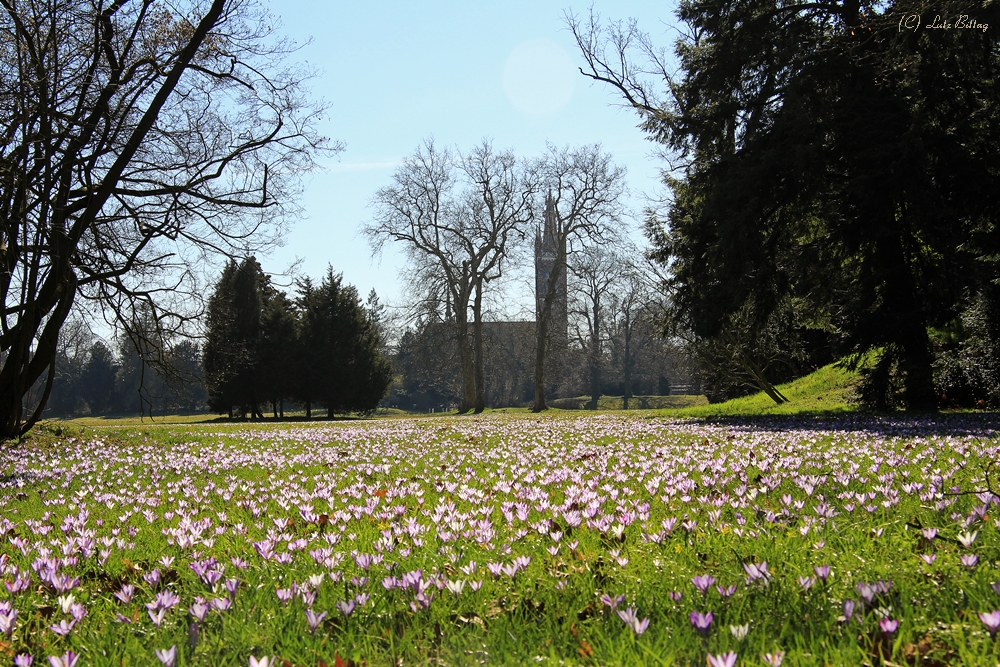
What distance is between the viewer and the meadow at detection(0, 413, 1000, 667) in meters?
2.06

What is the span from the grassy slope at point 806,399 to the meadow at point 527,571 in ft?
40.8

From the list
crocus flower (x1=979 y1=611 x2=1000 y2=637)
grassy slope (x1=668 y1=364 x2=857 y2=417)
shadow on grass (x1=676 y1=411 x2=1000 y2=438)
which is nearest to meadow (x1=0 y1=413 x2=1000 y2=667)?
crocus flower (x1=979 y1=611 x2=1000 y2=637)

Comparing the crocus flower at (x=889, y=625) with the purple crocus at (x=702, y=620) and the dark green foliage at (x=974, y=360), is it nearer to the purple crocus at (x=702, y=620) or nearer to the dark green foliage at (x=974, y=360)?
the purple crocus at (x=702, y=620)

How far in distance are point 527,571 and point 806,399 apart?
19293 mm

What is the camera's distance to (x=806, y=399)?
20031 millimetres

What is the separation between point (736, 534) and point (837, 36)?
49.0ft

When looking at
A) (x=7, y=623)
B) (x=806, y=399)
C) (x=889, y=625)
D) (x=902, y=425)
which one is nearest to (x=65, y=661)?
(x=7, y=623)

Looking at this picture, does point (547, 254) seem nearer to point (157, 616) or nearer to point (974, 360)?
point (974, 360)

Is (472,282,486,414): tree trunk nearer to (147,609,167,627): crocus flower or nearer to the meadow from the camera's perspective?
the meadow

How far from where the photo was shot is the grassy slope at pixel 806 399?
59.9 feet

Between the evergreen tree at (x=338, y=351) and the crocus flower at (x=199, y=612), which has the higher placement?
the evergreen tree at (x=338, y=351)

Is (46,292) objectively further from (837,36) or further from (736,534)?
(837,36)

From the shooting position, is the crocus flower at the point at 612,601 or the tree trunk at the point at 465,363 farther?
the tree trunk at the point at 465,363

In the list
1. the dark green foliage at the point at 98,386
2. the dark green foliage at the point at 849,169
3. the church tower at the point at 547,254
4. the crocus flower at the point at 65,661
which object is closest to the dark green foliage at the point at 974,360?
the dark green foliage at the point at 849,169
